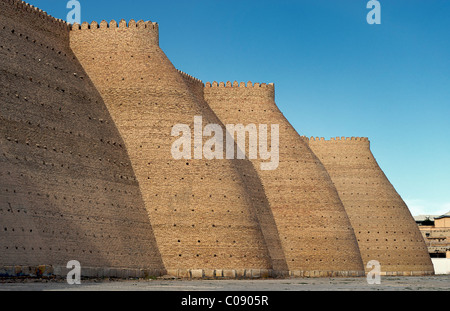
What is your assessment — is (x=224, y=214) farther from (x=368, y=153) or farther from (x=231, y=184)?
(x=368, y=153)

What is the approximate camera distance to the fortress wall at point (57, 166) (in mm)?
26594

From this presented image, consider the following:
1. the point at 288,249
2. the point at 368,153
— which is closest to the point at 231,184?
the point at 288,249

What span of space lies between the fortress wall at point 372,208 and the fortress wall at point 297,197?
7.35 meters

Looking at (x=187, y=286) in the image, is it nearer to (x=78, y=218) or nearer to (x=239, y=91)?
(x=78, y=218)

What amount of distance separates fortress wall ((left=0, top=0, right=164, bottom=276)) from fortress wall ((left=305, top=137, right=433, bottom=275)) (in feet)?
72.6

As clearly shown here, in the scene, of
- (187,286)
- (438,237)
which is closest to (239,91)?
(187,286)

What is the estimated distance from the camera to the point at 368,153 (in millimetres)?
53688

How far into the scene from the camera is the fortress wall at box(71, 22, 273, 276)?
3325 centimetres

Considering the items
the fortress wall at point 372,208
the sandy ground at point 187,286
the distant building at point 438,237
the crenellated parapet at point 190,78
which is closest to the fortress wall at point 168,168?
the crenellated parapet at point 190,78

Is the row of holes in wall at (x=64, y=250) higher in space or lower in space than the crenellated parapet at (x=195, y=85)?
lower

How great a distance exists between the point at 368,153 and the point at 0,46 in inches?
1229

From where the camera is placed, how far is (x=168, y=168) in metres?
34.1

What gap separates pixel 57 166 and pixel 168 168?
6.11 metres

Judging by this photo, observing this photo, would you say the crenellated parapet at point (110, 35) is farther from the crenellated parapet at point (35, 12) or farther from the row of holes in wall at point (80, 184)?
the row of holes in wall at point (80, 184)
